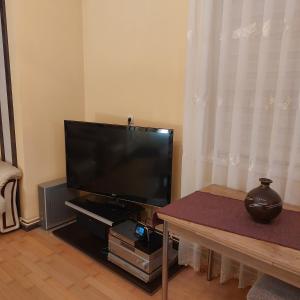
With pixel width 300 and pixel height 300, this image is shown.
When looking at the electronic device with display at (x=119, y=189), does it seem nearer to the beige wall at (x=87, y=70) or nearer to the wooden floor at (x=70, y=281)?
the wooden floor at (x=70, y=281)

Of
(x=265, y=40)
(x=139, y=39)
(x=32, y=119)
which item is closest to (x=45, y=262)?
(x=32, y=119)

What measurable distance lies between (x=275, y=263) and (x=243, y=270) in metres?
0.89

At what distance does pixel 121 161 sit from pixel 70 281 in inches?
37.8

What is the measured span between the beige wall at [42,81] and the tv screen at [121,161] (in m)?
0.28

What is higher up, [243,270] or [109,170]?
[109,170]

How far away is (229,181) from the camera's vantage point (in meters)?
1.92

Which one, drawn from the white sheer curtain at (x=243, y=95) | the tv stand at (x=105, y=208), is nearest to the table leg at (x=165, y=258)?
the white sheer curtain at (x=243, y=95)

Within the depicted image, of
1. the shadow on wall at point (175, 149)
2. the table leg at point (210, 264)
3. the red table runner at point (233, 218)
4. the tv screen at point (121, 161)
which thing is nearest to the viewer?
the red table runner at point (233, 218)

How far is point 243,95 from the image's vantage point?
1.79 m

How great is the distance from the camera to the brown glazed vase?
54.4 inches

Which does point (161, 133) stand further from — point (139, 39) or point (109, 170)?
point (139, 39)

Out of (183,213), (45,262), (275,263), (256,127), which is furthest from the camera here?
(45,262)

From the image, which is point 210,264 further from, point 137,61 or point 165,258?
point 137,61

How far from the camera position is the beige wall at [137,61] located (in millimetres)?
2238
